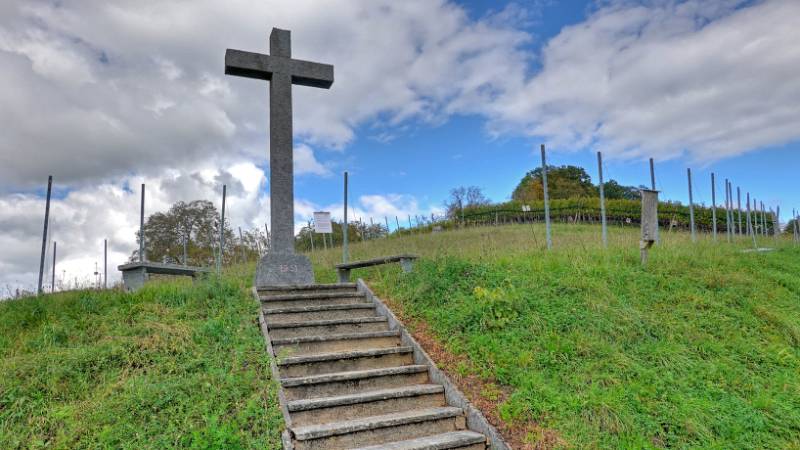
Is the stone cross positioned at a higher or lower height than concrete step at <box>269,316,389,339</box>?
higher

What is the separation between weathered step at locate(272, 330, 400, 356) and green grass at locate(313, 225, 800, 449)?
0.47 metres

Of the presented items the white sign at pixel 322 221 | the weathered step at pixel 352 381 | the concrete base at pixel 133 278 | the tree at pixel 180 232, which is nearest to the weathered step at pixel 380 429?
the weathered step at pixel 352 381

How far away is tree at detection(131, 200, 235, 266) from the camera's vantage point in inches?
773

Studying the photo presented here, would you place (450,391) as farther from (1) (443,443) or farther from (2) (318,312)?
(2) (318,312)

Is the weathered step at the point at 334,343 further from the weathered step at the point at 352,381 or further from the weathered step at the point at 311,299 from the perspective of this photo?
the weathered step at the point at 311,299

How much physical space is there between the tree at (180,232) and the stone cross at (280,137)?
12728 mm

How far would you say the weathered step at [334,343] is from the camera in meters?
5.21

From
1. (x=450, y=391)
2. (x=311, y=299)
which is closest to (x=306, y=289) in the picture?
(x=311, y=299)

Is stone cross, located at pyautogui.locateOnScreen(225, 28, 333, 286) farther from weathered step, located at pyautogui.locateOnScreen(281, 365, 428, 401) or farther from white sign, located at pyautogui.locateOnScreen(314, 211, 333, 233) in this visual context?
weathered step, located at pyautogui.locateOnScreen(281, 365, 428, 401)

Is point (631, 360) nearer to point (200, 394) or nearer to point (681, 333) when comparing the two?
point (681, 333)

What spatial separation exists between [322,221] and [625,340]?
588cm

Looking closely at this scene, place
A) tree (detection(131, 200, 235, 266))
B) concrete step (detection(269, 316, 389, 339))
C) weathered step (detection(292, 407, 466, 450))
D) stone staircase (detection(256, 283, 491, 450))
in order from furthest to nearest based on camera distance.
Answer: tree (detection(131, 200, 235, 266)) → concrete step (detection(269, 316, 389, 339)) → stone staircase (detection(256, 283, 491, 450)) → weathered step (detection(292, 407, 466, 450))

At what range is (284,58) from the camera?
307 inches

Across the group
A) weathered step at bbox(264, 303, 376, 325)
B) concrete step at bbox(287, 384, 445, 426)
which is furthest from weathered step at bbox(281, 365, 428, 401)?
weathered step at bbox(264, 303, 376, 325)
